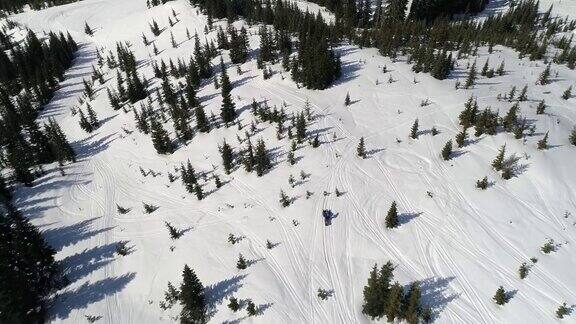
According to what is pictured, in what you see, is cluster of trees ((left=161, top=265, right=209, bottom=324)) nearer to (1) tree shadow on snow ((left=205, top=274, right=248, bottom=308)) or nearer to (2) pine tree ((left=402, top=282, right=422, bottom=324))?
(1) tree shadow on snow ((left=205, top=274, right=248, bottom=308))

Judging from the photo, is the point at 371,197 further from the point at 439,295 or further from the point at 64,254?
the point at 64,254

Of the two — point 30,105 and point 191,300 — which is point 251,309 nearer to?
point 191,300

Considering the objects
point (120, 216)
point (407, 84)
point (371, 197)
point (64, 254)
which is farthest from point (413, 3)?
point (64, 254)

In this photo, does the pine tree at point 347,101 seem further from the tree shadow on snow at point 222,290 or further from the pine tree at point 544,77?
the tree shadow on snow at point 222,290

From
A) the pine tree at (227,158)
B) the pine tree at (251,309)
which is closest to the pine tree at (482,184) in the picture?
the pine tree at (251,309)

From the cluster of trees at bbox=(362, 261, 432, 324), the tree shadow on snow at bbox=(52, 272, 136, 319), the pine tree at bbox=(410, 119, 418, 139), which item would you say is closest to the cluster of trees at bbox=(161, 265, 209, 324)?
the tree shadow on snow at bbox=(52, 272, 136, 319)

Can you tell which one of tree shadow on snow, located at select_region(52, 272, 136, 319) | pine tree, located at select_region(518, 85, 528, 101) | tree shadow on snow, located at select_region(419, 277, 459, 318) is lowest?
tree shadow on snow, located at select_region(52, 272, 136, 319)
